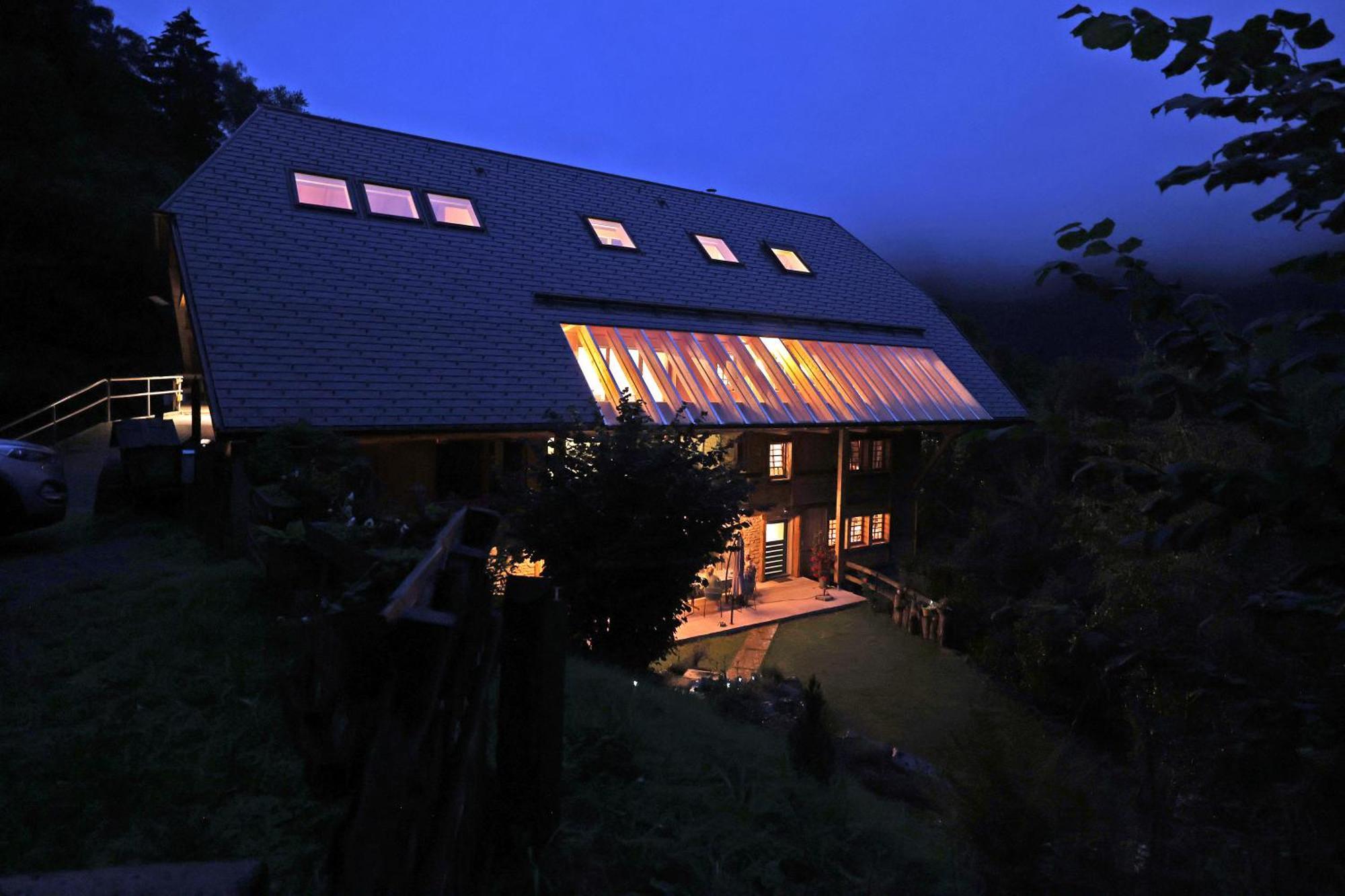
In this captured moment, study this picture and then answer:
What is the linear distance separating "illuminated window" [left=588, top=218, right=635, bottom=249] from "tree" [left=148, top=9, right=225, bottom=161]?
980 inches

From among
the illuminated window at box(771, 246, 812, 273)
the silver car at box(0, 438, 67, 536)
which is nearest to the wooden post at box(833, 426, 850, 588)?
the illuminated window at box(771, 246, 812, 273)

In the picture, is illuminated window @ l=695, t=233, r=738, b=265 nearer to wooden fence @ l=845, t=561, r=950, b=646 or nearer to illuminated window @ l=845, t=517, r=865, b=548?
illuminated window @ l=845, t=517, r=865, b=548

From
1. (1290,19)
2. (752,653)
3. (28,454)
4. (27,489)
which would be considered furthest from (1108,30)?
(752,653)

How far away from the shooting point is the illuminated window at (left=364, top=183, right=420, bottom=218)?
554 inches

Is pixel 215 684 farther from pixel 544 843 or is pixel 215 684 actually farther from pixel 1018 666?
pixel 1018 666

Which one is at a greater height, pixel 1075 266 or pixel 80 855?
pixel 1075 266

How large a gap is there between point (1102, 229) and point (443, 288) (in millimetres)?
12697

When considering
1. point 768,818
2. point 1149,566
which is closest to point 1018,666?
point 1149,566

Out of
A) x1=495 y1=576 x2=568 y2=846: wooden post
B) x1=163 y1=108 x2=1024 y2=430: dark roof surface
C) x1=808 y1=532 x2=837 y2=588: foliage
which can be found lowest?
x1=808 y1=532 x2=837 y2=588: foliage

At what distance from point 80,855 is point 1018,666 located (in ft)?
43.7

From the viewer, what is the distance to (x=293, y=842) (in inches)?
127

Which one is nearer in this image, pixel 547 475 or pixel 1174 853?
pixel 1174 853

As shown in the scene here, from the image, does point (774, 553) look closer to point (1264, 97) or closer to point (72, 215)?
point (1264, 97)

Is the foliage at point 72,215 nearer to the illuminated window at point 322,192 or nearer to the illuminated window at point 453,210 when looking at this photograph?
the illuminated window at point 322,192
